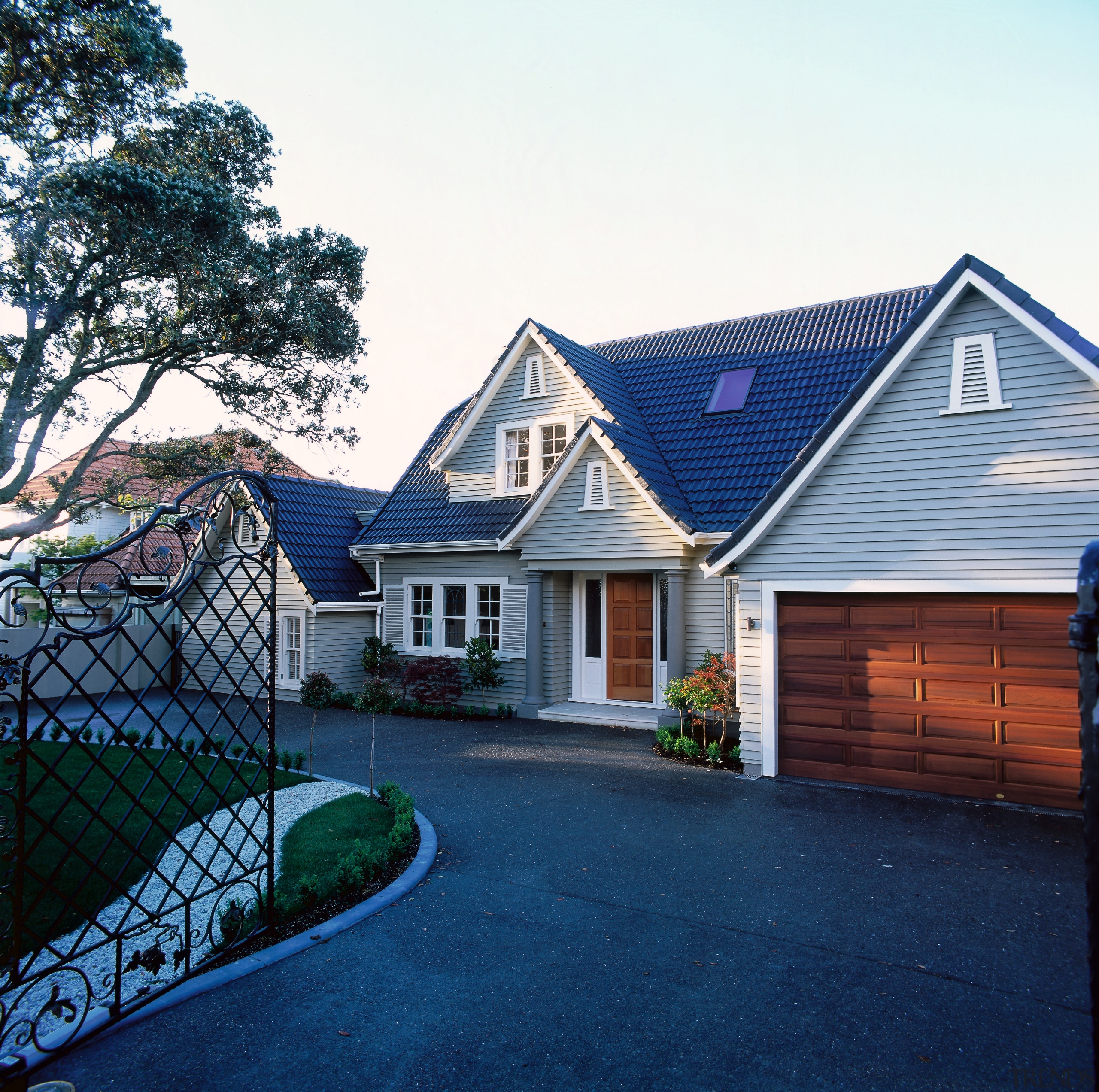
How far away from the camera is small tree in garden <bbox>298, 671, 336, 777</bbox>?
16.2m

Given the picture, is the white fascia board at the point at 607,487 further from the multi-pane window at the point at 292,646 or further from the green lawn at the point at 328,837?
the green lawn at the point at 328,837

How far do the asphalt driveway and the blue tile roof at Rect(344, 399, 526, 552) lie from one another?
8.75 meters

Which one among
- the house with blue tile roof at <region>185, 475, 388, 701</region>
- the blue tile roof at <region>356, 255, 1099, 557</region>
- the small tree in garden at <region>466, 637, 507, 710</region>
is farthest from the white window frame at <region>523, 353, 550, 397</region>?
the house with blue tile roof at <region>185, 475, 388, 701</region>

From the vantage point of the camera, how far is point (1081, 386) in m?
8.61

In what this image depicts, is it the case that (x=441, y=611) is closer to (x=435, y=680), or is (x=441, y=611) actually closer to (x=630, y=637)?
(x=435, y=680)

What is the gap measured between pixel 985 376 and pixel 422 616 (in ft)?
40.6

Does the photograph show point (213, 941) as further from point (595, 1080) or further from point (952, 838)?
point (952, 838)

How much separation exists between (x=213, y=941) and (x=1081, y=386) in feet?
33.2

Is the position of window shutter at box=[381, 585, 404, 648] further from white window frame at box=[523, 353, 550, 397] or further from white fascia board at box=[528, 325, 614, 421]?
white fascia board at box=[528, 325, 614, 421]

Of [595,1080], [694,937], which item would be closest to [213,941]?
[595,1080]

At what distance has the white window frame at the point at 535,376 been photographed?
16.6m

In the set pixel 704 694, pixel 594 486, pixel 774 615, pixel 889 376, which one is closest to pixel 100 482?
pixel 594 486

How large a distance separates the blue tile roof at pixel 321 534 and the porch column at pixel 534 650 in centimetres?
511

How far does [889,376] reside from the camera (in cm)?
953
